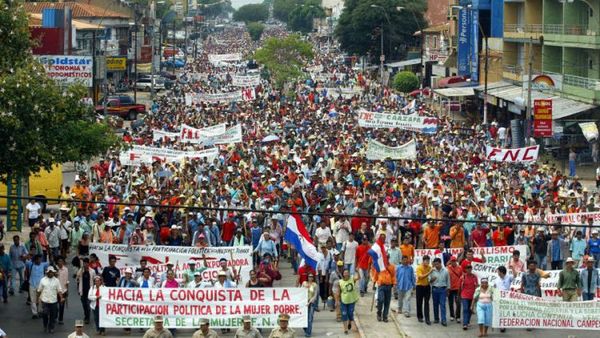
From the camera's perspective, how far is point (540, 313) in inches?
757

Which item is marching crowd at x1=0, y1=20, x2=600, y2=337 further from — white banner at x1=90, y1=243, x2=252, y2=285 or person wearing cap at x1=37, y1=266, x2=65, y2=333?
white banner at x1=90, y1=243, x2=252, y2=285

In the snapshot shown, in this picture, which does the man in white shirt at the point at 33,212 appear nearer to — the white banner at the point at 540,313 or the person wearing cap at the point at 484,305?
the person wearing cap at the point at 484,305

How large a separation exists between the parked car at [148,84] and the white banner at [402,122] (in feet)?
147

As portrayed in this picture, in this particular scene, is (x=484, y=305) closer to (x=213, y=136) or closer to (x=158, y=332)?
(x=158, y=332)

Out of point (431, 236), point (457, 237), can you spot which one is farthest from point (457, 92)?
point (457, 237)

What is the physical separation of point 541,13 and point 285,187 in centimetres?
3571

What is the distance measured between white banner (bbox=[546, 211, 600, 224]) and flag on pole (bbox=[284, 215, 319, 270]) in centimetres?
533

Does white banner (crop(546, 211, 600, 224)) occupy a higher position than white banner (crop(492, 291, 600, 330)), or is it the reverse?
white banner (crop(546, 211, 600, 224))

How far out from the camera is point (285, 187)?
30125 mm

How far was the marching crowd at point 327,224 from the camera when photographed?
20.2 m

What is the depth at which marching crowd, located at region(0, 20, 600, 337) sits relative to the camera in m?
20.2

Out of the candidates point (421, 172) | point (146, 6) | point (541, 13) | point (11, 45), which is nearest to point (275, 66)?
point (541, 13)

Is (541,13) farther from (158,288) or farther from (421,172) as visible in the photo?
(158,288)

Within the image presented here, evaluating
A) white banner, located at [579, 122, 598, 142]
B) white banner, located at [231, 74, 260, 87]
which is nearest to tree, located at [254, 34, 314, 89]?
white banner, located at [231, 74, 260, 87]
